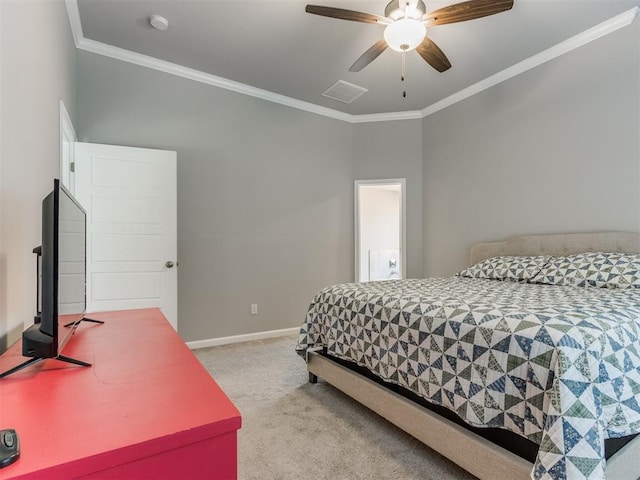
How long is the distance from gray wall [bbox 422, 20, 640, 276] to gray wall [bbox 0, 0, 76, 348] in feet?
12.3

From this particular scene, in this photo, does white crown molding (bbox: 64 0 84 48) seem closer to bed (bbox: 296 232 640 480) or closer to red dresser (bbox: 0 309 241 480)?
red dresser (bbox: 0 309 241 480)

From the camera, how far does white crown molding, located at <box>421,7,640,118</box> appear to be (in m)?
2.76

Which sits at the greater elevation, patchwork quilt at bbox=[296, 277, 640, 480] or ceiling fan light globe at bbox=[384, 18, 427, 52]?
ceiling fan light globe at bbox=[384, 18, 427, 52]

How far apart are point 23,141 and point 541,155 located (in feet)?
12.5

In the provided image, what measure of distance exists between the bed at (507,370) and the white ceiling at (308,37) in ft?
6.38

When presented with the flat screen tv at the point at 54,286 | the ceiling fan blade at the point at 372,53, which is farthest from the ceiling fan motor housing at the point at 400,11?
the flat screen tv at the point at 54,286

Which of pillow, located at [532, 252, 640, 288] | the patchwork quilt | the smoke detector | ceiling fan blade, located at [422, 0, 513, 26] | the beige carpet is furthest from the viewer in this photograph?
the smoke detector

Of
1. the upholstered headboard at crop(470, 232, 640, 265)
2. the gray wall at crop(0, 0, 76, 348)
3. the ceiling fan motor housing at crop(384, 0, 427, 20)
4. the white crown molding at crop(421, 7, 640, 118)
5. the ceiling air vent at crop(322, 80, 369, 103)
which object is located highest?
the ceiling air vent at crop(322, 80, 369, 103)

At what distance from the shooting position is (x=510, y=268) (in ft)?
10.0

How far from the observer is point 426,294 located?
2.12 meters

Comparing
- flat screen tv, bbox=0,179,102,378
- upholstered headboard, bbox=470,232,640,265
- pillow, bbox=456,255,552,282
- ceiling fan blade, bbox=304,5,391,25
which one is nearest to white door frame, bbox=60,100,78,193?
flat screen tv, bbox=0,179,102,378

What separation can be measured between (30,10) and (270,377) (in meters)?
2.63

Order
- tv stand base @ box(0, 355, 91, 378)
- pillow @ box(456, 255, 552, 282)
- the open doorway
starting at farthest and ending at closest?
the open doorway < pillow @ box(456, 255, 552, 282) < tv stand base @ box(0, 355, 91, 378)

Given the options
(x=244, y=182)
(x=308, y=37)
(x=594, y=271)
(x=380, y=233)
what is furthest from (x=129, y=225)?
(x=380, y=233)
